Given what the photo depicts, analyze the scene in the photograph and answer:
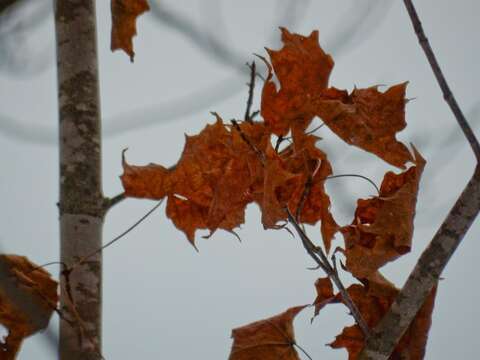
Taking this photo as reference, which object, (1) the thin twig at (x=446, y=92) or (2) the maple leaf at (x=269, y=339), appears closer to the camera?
(1) the thin twig at (x=446, y=92)

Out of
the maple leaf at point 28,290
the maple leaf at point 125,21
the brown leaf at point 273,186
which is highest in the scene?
the maple leaf at point 125,21

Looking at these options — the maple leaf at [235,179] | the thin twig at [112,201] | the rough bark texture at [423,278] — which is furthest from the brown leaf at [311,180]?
the thin twig at [112,201]

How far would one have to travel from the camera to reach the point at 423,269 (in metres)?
0.82

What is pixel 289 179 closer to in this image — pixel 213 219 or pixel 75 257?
pixel 213 219

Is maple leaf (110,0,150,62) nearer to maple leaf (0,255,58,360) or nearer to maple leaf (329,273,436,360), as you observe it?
maple leaf (0,255,58,360)

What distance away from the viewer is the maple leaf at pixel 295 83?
865mm

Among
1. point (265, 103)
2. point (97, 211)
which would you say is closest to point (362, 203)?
point (265, 103)

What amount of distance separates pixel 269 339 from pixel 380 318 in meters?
0.18

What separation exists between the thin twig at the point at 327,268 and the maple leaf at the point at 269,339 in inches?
4.5

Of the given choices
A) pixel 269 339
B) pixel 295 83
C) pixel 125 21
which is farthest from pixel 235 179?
pixel 125 21

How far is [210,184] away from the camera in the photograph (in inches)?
35.1

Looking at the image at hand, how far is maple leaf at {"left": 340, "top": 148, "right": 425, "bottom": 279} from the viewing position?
0.85 meters

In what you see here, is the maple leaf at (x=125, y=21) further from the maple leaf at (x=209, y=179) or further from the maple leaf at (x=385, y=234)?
the maple leaf at (x=385, y=234)

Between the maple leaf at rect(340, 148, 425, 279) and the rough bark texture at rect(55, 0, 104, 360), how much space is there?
430 mm
